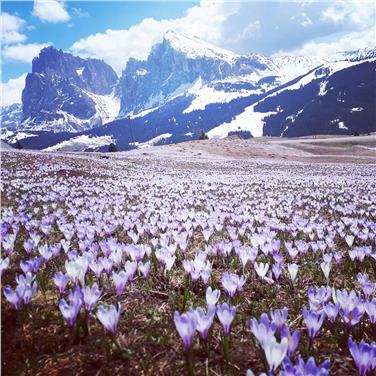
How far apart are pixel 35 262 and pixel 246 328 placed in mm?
2058

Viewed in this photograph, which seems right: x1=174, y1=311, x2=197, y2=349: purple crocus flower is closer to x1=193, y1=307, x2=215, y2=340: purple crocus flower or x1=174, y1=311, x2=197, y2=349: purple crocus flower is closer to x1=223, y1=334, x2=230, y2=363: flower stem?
x1=193, y1=307, x2=215, y2=340: purple crocus flower

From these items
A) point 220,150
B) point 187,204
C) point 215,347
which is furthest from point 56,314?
point 220,150

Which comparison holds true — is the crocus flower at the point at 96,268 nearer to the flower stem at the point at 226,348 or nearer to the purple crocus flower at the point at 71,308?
the purple crocus flower at the point at 71,308

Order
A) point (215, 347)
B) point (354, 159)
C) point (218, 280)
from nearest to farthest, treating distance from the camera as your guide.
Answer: point (215, 347)
point (218, 280)
point (354, 159)

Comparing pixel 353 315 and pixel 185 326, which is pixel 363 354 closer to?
pixel 353 315

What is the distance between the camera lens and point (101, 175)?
60.1 ft

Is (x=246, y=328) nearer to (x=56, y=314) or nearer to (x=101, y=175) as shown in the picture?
(x=56, y=314)

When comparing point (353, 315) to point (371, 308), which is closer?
point (353, 315)

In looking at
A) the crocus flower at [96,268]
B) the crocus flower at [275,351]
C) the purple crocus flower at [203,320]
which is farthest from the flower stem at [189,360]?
the crocus flower at [96,268]

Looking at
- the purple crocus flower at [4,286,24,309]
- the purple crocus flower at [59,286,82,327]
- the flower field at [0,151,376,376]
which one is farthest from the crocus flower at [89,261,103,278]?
the purple crocus flower at [59,286,82,327]

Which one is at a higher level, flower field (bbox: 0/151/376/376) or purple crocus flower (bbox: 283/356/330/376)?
purple crocus flower (bbox: 283/356/330/376)

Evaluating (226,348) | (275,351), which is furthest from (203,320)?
(275,351)

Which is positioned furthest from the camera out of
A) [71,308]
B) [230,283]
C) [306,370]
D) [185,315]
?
[230,283]

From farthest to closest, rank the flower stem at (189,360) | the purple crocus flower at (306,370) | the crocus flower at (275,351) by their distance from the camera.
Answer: the flower stem at (189,360), the crocus flower at (275,351), the purple crocus flower at (306,370)
